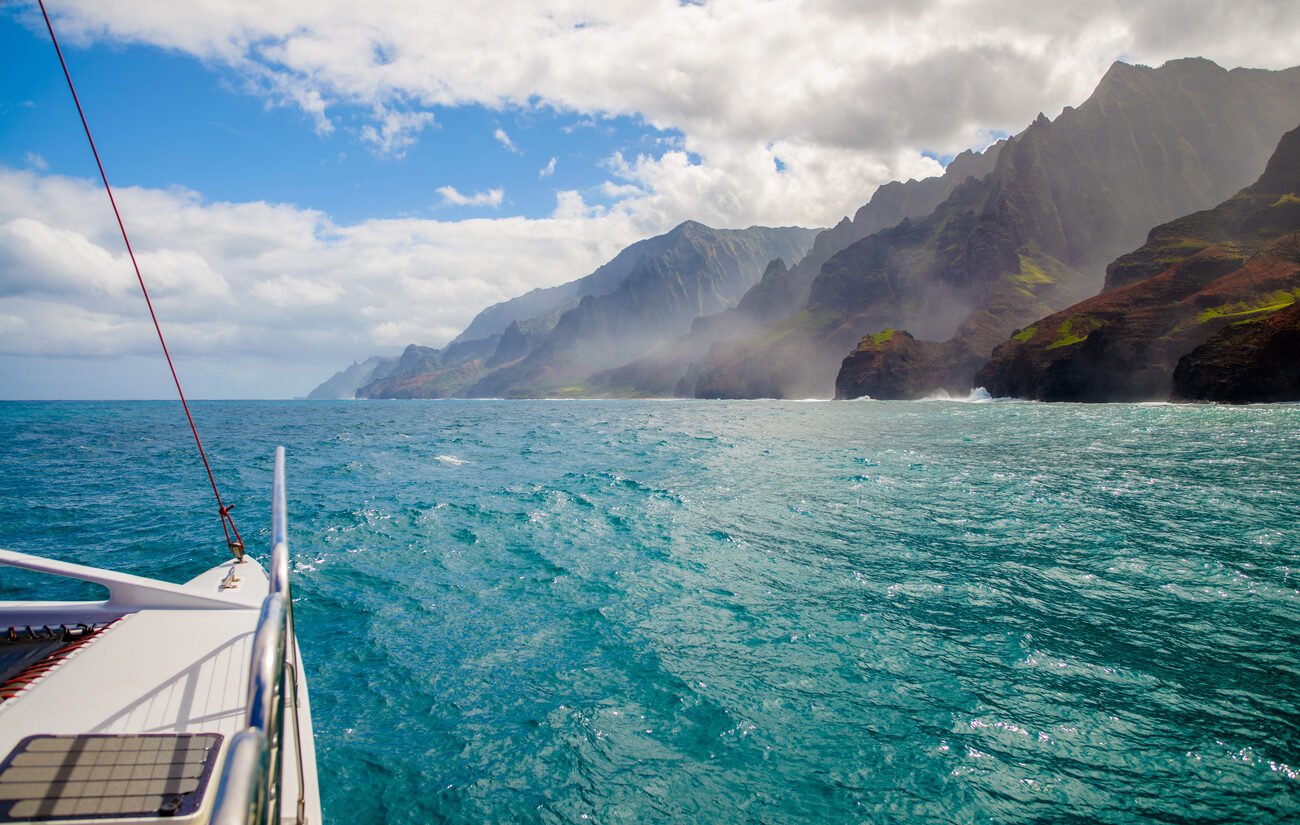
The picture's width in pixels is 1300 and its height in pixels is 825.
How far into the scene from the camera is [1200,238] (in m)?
119

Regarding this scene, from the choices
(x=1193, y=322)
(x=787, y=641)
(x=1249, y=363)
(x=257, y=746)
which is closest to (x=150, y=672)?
(x=257, y=746)

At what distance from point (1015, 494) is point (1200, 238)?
485 feet

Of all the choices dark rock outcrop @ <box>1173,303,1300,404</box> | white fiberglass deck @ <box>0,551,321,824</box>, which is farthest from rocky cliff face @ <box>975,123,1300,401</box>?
white fiberglass deck @ <box>0,551,321,824</box>

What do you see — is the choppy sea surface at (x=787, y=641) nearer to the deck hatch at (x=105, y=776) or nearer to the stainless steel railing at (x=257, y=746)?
the deck hatch at (x=105, y=776)

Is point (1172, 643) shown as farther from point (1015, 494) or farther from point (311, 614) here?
point (311, 614)

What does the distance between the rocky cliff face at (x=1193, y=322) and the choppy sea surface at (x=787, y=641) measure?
2805 inches

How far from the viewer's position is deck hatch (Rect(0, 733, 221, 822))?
373cm

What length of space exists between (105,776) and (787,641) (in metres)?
8.78

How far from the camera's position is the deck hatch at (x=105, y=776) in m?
3.73

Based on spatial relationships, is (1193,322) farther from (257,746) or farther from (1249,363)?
(257,746)

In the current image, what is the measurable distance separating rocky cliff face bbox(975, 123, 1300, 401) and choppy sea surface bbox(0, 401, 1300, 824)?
234ft

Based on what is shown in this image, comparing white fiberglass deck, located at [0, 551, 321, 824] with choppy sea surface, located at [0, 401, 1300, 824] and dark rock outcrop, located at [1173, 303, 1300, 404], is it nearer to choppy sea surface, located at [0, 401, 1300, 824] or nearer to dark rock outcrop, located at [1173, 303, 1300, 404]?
choppy sea surface, located at [0, 401, 1300, 824]

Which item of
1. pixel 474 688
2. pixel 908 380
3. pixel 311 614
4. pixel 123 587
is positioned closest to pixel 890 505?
pixel 474 688

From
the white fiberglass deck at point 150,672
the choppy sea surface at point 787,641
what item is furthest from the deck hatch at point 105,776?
the choppy sea surface at point 787,641
